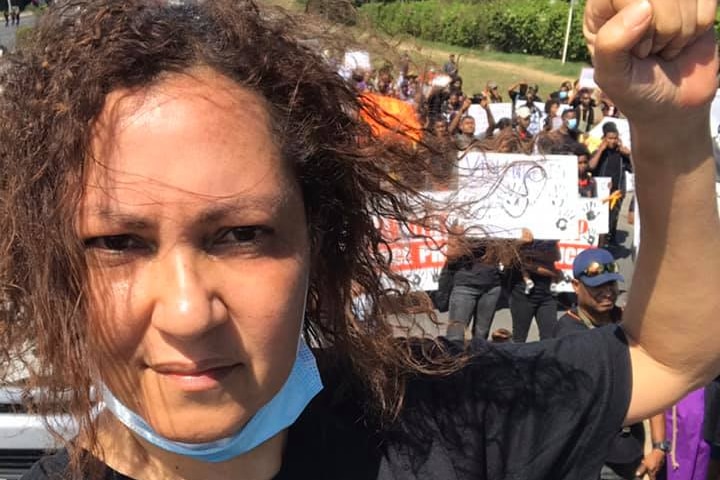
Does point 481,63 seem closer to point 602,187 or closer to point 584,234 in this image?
point 602,187

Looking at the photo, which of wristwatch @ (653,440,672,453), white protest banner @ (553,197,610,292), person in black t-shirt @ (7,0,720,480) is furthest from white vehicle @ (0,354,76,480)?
white protest banner @ (553,197,610,292)

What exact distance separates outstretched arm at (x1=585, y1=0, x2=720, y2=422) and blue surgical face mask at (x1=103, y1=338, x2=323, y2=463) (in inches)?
22.6

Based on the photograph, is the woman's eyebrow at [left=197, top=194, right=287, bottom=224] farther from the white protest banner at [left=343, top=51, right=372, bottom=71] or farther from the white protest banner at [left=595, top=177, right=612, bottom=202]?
the white protest banner at [left=595, top=177, right=612, bottom=202]

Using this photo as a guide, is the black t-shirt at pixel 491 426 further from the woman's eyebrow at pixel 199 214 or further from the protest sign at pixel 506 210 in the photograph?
the woman's eyebrow at pixel 199 214

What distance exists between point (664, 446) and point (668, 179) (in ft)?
9.56

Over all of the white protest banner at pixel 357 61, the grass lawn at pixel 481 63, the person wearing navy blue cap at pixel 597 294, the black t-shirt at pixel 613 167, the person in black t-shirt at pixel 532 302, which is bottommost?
the person in black t-shirt at pixel 532 302

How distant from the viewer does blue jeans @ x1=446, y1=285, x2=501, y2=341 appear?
5930mm

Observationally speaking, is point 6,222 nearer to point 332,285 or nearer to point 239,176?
point 239,176

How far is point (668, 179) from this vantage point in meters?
1.23

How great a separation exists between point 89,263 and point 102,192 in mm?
112

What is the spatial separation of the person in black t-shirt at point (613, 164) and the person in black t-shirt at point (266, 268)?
343 inches

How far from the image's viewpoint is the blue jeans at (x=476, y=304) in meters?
5.93

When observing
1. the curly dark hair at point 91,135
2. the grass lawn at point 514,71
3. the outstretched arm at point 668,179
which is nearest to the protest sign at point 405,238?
the curly dark hair at point 91,135

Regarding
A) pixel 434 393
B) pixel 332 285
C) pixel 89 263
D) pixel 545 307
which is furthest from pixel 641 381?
pixel 545 307
